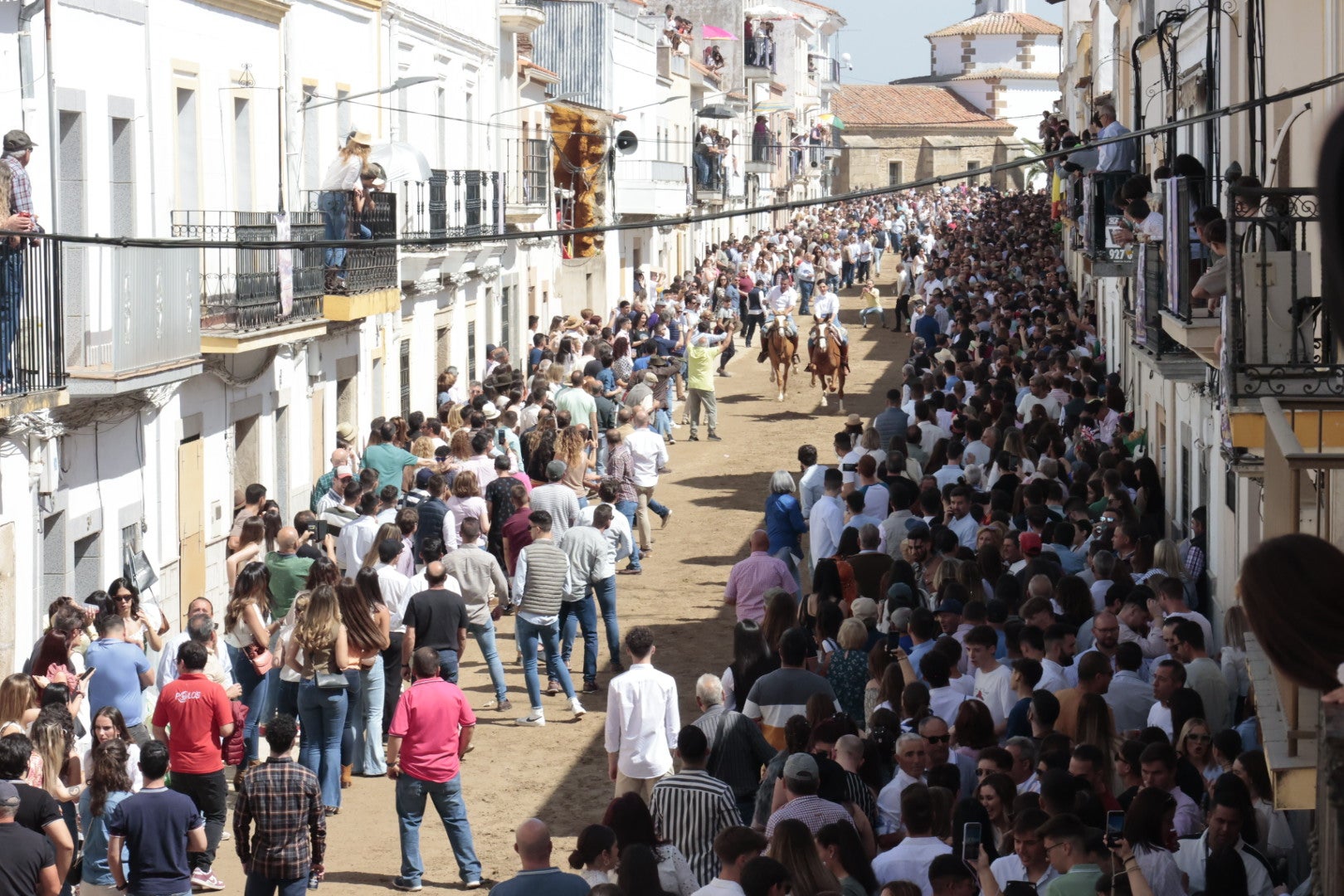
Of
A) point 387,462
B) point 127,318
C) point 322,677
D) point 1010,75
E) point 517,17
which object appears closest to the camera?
point 322,677

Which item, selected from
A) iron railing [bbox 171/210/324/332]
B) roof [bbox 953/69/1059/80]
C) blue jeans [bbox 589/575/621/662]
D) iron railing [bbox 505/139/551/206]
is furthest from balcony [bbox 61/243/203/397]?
roof [bbox 953/69/1059/80]

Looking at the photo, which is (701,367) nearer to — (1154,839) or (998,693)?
(998,693)

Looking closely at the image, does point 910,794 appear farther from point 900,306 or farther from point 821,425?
point 900,306

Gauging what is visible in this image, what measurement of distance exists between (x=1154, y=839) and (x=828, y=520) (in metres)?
6.78

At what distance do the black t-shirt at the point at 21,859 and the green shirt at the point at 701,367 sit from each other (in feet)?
54.9

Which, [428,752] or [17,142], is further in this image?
[17,142]

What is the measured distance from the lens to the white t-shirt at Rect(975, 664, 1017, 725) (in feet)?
30.0

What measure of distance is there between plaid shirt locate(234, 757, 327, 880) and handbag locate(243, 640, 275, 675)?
8.48 ft

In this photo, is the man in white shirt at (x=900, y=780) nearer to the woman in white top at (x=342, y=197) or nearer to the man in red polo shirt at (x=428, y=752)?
the man in red polo shirt at (x=428, y=752)

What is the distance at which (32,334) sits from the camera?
12312mm

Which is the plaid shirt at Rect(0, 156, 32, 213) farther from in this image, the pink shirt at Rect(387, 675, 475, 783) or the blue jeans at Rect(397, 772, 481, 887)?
the blue jeans at Rect(397, 772, 481, 887)

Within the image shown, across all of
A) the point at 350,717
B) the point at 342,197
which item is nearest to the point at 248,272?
the point at 342,197

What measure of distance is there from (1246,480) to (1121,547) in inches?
36.2

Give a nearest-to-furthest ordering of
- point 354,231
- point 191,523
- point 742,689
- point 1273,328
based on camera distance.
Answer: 1. point 1273,328
2. point 742,689
3. point 191,523
4. point 354,231
